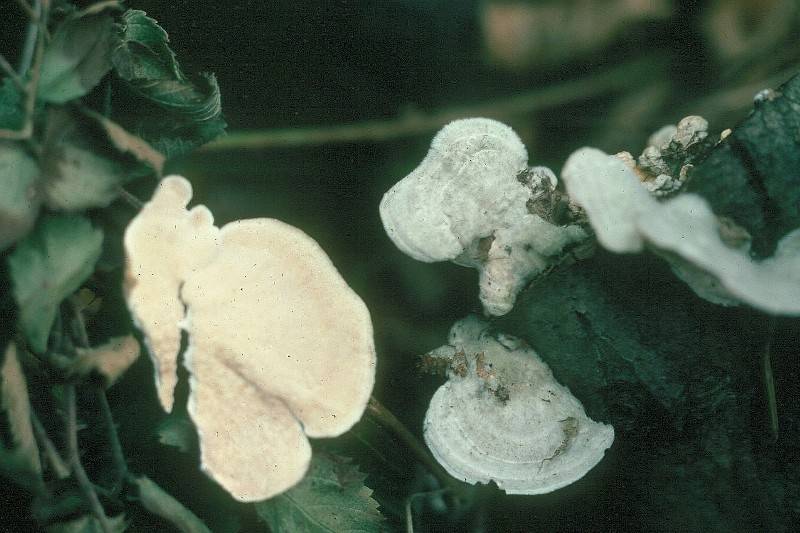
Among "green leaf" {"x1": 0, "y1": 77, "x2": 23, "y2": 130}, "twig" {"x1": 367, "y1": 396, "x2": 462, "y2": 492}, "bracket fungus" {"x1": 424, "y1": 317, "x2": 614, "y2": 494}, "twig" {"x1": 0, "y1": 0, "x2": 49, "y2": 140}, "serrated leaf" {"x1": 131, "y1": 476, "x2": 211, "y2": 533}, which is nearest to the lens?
"twig" {"x1": 0, "y1": 0, "x2": 49, "y2": 140}

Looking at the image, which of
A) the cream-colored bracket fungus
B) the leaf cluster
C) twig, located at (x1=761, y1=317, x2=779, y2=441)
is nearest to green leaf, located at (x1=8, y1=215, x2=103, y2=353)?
the leaf cluster

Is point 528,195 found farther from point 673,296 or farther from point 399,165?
point 399,165

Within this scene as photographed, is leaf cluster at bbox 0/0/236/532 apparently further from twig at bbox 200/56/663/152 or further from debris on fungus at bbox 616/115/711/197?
debris on fungus at bbox 616/115/711/197

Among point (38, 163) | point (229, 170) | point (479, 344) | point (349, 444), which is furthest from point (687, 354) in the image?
point (38, 163)

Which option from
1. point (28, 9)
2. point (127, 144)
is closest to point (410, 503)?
point (127, 144)

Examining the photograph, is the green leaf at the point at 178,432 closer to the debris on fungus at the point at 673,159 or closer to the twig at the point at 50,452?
the twig at the point at 50,452
